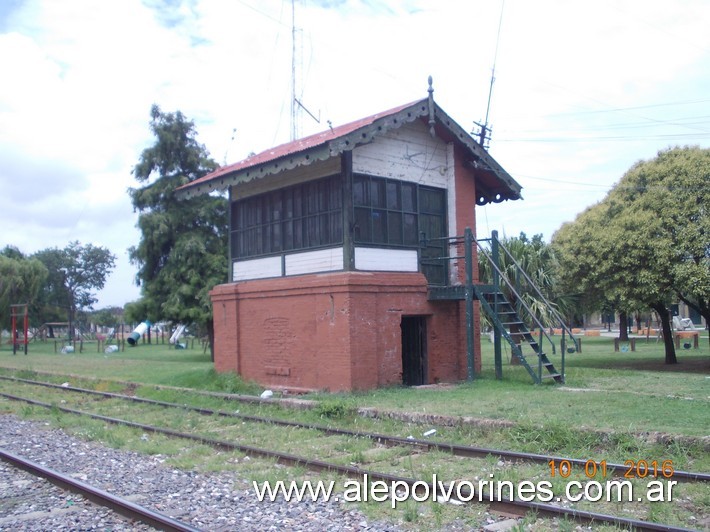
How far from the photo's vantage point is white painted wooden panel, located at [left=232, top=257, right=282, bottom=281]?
16.8 metres

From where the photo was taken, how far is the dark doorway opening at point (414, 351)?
1622cm

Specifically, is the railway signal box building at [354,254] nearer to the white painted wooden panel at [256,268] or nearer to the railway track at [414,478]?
the white painted wooden panel at [256,268]

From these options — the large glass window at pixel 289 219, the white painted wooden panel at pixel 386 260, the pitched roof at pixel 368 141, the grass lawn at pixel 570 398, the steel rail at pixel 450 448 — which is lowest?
the steel rail at pixel 450 448

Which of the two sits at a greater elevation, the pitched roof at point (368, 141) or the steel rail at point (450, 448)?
the pitched roof at point (368, 141)

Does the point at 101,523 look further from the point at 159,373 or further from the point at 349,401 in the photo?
the point at 159,373

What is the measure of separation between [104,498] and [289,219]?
9998 millimetres

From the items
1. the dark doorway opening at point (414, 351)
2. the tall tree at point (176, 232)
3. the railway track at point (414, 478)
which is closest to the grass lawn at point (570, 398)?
the dark doorway opening at point (414, 351)

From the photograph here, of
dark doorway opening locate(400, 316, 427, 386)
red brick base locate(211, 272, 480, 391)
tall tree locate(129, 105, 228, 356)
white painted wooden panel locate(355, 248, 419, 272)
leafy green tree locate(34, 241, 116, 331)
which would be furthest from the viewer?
leafy green tree locate(34, 241, 116, 331)

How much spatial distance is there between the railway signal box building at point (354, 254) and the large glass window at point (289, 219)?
34 millimetres

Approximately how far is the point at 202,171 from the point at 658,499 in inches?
1125

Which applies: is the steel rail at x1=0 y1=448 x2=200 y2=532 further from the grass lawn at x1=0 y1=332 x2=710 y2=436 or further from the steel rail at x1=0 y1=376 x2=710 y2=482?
the grass lawn at x1=0 y1=332 x2=710 y2=436

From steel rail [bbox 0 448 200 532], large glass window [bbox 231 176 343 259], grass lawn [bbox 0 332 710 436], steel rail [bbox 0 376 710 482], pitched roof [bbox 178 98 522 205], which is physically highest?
pitched roof [bbox 178 98 522 205]

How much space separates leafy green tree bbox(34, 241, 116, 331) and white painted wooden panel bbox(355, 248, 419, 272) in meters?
75.3

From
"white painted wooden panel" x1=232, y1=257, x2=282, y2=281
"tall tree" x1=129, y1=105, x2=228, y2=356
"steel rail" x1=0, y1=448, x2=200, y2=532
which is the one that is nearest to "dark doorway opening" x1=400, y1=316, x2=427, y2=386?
"white painted wooden panel" x1=232, y1=257, x2=282, y2=281
